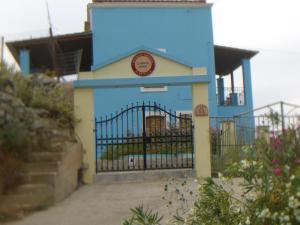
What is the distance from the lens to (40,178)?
920cm

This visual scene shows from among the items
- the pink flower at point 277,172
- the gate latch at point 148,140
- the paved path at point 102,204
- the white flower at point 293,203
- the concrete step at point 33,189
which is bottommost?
the paved path at point 102,204

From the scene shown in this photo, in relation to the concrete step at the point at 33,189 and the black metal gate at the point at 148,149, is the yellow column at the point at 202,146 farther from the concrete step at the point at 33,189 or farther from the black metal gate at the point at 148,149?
the concrete step at the point at 33,189

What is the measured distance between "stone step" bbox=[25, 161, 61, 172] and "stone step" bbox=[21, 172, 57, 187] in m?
0.21

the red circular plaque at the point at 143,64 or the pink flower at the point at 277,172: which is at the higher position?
the red circular plaque at the point at 143,64

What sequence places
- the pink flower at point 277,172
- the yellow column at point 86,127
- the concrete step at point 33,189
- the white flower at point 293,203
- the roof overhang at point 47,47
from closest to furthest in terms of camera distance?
the white flower at point 293,203 < the pink flower at point 277,172 < the concrete step at point 33,189 < the yellow column at point 86,127 < the roof overhang at point 47,47

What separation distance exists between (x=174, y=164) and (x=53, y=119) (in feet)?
10.8

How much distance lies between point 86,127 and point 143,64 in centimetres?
209

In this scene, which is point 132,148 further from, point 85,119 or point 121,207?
point 121,207

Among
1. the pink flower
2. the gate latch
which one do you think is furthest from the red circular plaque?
the pink flower

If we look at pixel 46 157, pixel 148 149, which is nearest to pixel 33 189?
pixel 46 157

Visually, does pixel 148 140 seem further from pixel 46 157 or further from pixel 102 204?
pixel 102 204

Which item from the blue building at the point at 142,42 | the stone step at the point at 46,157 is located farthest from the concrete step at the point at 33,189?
the blue building at the point at 142,42

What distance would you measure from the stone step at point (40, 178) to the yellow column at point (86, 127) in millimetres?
2274

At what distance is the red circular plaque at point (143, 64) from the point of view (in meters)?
12.0
